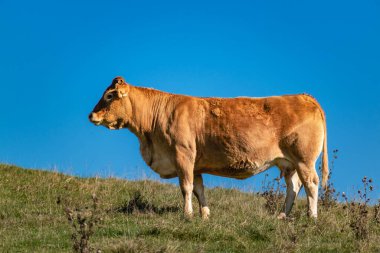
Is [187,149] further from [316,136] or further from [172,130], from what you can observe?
[316,136]

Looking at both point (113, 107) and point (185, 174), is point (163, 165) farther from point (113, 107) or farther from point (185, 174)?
point (113, 107)

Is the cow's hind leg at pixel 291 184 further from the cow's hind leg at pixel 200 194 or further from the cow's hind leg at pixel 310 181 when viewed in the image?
the cow's hind leg at pixel 200 194

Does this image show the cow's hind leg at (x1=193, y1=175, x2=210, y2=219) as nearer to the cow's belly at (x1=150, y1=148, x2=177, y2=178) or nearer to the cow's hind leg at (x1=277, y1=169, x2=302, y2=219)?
the cow's belly at (x1=150, y1=148, x2=177, y2=178)

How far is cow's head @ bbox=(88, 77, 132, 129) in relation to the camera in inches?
530

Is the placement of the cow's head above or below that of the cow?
above

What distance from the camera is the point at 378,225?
13203mm

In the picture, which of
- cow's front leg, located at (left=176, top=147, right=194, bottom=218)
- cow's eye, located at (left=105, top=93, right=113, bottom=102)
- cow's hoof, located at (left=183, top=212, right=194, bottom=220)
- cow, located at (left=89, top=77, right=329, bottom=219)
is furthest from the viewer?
cow's eye, located at (left=105, top=93, right=113, bottom=102)

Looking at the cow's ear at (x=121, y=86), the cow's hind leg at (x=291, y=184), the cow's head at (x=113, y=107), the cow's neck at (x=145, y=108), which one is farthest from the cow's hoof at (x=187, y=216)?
the cow's ear at (x=121, y=86)

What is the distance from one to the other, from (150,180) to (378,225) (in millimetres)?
7765

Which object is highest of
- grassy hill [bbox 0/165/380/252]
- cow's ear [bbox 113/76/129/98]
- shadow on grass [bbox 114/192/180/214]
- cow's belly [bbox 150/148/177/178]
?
cow's ear [bbox 113/76/129/98]

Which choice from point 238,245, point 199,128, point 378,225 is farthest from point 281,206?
point 238,245

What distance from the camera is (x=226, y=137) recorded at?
12.7 meters

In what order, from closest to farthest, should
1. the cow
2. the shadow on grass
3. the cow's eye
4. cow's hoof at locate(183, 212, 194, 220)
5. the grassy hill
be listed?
the grassy hill
cow's hoof at locate(183, 212, 194, 220)
the cow
the shadow on grass
the cow's eye

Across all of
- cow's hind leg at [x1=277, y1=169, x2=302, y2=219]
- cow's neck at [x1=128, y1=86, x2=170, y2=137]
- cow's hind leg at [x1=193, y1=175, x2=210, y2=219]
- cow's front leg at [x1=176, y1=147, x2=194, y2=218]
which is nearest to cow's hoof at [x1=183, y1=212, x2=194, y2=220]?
cow's front leg at [x1=176, y1=147, x2=194, y2=218]
